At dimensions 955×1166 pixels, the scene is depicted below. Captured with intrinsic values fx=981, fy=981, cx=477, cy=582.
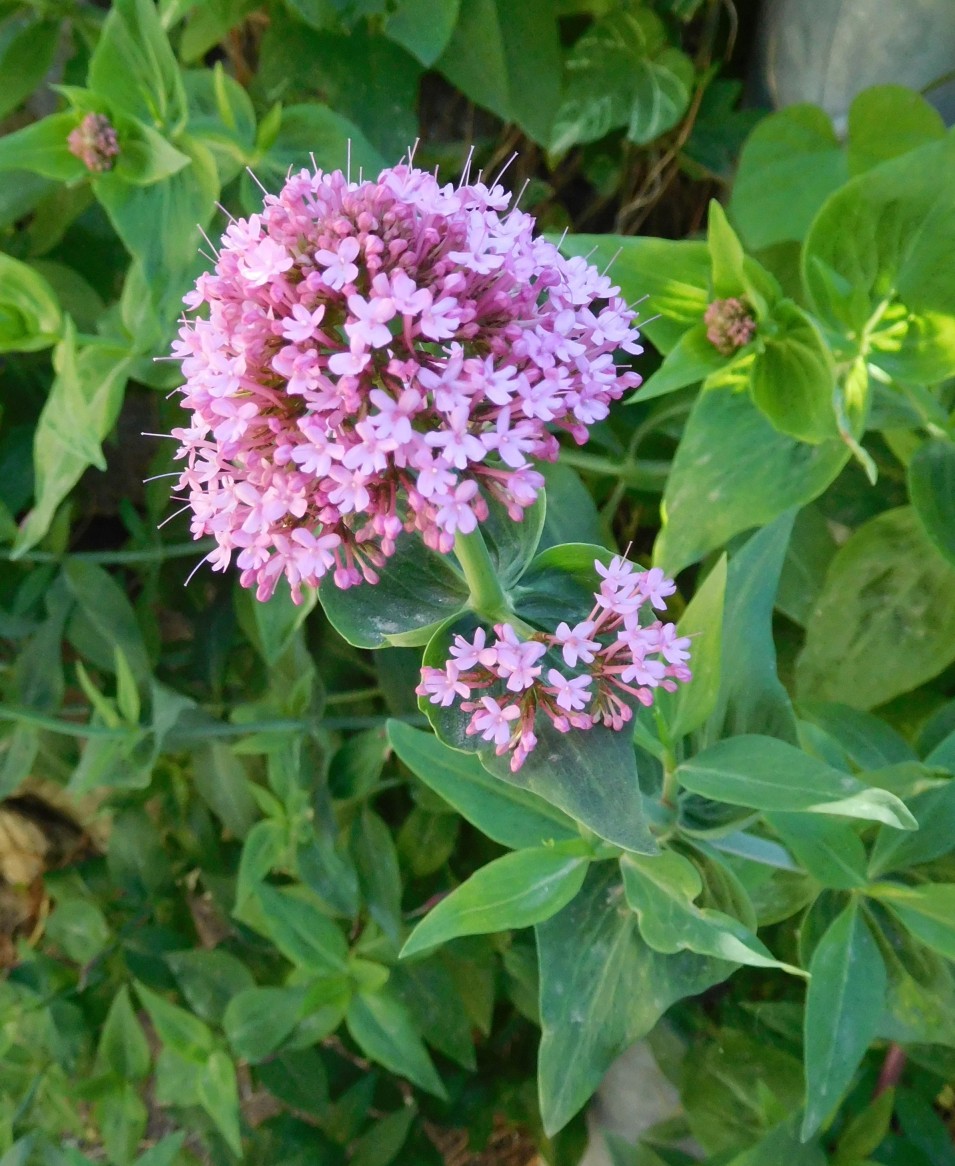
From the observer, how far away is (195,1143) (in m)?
1.51

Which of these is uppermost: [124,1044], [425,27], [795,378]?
[425,27]

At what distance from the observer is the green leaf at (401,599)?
0.65 m

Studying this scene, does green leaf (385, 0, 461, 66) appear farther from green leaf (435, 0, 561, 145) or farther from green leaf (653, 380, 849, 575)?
green leaf (653, 380, 849, 575)

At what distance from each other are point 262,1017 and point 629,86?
1.19 m

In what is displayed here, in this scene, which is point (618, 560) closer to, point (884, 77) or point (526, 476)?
point (526, 476)

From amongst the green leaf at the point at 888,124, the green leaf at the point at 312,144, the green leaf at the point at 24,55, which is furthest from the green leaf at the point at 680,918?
the green leaf at the point at 24,55

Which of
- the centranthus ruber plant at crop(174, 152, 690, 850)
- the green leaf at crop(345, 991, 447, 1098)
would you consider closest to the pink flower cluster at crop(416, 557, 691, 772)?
the centranthus ruber plant at crop(174, 152, 690, 850)

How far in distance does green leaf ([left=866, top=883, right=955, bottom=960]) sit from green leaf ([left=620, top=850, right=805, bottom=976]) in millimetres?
130

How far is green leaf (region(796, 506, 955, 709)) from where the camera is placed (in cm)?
100

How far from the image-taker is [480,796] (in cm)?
81

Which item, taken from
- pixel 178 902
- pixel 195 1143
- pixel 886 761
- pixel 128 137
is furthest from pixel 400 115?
pixel 195 1143

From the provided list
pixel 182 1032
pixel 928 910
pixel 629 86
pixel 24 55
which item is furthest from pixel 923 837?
Answer: pixel 24 55

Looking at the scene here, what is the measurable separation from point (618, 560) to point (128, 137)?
700 mm

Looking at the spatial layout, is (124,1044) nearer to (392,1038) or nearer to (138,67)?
(392,1038)
